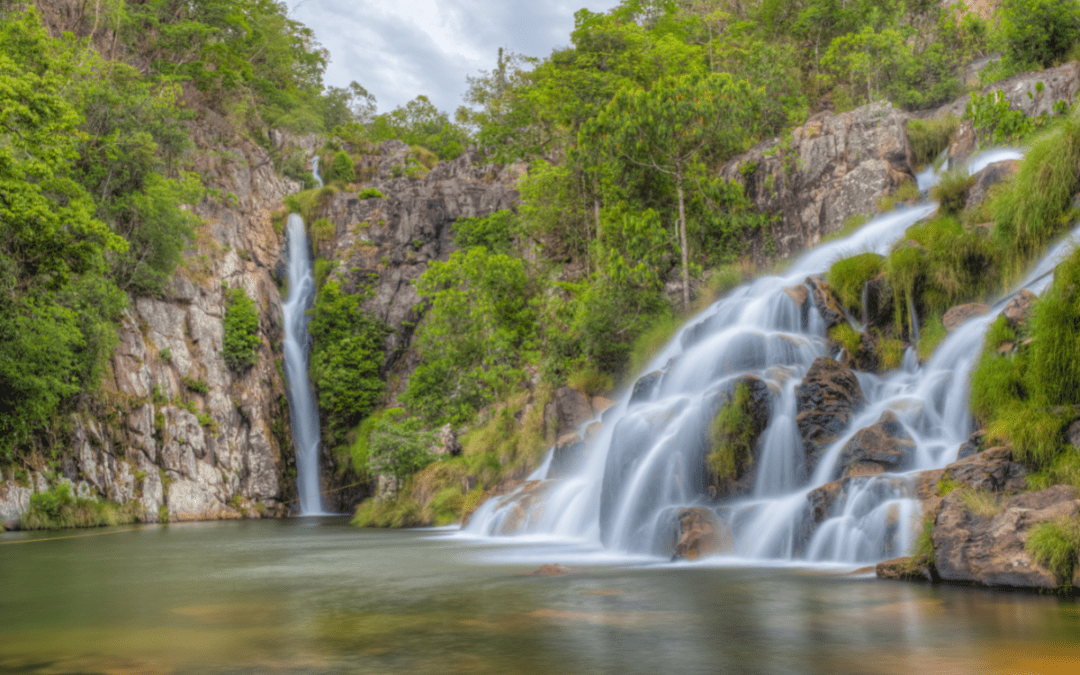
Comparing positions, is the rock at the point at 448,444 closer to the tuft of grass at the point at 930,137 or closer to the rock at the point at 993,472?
the tuft of grass at the point at 930,137

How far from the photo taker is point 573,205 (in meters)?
29.4

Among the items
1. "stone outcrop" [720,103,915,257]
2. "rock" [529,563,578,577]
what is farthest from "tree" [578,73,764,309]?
"rock" [529,563,578,577]

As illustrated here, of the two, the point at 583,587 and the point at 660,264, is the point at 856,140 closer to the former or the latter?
the point at 660,264

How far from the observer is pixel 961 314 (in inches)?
491

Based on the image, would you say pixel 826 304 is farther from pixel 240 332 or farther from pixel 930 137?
pixel 240 332

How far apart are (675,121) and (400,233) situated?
19854 millimetres

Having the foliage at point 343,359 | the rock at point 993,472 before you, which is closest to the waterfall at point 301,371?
the foliage at point 343,359

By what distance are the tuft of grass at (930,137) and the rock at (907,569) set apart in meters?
17.6

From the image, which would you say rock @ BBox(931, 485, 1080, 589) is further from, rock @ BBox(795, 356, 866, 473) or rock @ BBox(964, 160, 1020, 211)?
rock @ BBox(964, 160, 1020, 211)

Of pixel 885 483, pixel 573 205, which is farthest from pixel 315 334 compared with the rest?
pixel 885 483

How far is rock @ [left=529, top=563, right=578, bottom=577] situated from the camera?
929 cm

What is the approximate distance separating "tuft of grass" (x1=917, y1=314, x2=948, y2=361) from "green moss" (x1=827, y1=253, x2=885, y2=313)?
4.64 feet

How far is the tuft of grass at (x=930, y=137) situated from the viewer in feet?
71.0

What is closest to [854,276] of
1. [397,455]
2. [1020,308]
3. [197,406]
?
[1020,308]
